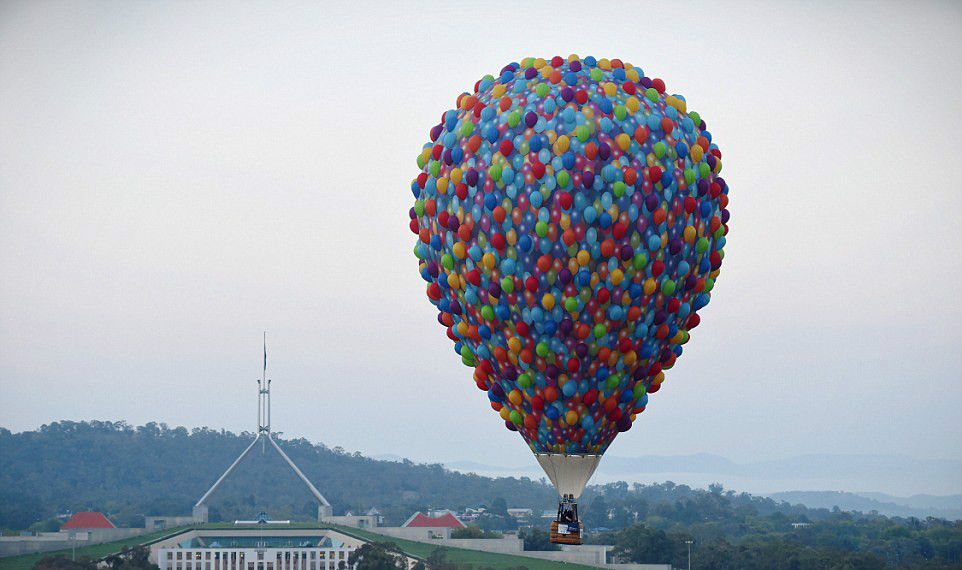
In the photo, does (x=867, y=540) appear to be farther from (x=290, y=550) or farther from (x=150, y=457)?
(x=150, y=457)

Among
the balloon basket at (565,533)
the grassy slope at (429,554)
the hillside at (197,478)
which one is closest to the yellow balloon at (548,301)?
the balloon basket at (565,533)

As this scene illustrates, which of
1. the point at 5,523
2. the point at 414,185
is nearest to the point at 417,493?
the point at 5,523

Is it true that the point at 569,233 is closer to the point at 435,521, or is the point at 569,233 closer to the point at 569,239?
the point at 569,239

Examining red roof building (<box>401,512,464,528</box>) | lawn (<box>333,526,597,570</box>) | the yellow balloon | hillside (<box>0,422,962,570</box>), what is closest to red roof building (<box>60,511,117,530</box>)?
hillside (<box>0,422,962,570</box>)

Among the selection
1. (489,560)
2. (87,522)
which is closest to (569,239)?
(489,560)

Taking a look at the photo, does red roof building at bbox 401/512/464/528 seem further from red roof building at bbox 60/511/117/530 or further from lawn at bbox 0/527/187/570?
red roof building at bbox 60/511/117/530
